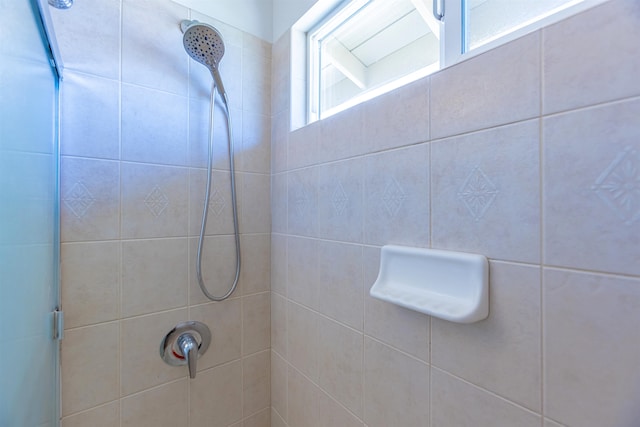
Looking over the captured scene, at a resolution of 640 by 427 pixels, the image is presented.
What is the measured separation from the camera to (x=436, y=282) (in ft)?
2.15

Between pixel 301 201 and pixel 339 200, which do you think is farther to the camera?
pixel 301 201

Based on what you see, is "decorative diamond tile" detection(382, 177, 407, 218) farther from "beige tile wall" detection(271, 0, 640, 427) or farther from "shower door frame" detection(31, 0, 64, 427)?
"shower door frame" detection(31, 0, 64, 427)

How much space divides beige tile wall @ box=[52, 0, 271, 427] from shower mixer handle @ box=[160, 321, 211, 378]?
0.11ft

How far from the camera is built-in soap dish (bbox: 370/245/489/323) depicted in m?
0.57

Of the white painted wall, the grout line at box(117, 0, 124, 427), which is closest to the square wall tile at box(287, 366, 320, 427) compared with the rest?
the grout line at box(117, 0, 124, 427)

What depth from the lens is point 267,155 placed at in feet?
4.40

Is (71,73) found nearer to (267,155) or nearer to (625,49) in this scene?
(267,155)

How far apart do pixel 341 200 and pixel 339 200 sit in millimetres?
10

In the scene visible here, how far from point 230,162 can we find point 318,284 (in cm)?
67

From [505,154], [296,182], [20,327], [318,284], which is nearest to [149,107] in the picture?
[296,182]

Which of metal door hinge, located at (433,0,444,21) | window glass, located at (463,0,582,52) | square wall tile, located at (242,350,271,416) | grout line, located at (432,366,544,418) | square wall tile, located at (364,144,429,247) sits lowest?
square wall tile, located at (242,350,271,416)

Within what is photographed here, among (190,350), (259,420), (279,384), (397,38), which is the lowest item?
(259,420)

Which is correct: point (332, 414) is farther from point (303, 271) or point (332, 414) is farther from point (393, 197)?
point (393, 197)

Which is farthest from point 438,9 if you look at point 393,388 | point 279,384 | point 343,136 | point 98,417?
point 98,417
